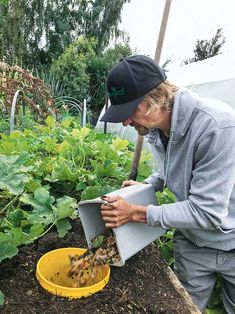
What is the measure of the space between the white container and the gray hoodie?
129 mm

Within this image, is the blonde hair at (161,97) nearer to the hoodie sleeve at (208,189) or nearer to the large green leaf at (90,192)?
the hoodie sleeve at (208,189)

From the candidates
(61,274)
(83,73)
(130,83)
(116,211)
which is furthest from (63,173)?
(83,73)

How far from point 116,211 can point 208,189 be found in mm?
380

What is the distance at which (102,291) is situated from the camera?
1712mm

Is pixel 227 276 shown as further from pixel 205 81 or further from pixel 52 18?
pixel 52 18

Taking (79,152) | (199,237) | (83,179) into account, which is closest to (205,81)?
(79,152)

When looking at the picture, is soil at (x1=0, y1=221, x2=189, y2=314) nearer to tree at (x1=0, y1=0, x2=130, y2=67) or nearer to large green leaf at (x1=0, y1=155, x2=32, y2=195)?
large green leaf at (x1=0, y1=155, x2=32, y2=195)

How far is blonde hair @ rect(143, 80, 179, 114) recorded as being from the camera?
1.64 meters

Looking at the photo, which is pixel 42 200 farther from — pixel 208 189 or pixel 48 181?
pixel 208 189

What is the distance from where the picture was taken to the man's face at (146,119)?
1653mm

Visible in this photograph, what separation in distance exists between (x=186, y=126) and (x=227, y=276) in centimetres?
91

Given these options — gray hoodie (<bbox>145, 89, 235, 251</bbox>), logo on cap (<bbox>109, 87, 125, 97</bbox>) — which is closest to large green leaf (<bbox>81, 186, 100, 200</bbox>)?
gray hoodie (<bbox>145, 89, 235, 251</bbox>)

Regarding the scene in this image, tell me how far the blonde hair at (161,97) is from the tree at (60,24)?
19.4 m

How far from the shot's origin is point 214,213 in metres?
1.61
